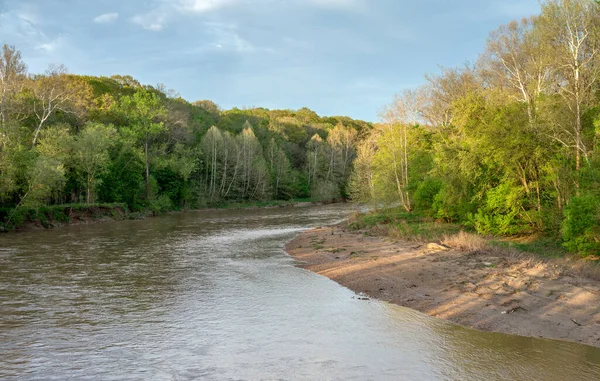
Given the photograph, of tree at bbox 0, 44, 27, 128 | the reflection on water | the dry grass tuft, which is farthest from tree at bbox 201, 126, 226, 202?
the dry grass tuft

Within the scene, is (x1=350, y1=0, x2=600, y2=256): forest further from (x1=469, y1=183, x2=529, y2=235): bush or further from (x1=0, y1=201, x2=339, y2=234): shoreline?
(x1=0, y1=201, x2=339, y2=234): shoreline

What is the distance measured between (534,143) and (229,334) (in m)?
20.9

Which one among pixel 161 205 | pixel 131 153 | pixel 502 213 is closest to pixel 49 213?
pixel 131 153

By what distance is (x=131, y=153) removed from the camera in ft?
187

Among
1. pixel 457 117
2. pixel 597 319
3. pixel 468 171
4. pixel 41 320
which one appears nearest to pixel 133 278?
pixel 41 320

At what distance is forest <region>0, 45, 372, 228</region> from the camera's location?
37.7m

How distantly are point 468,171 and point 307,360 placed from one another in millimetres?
20977

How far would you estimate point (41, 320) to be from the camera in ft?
40.8

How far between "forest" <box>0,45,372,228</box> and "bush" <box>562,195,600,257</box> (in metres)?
34.0

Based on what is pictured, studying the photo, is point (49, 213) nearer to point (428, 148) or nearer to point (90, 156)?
point (90, 156)

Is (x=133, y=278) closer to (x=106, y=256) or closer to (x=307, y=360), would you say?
(x=106, y=256)

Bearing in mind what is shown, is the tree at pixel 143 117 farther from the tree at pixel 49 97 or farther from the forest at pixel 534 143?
the forest at pixel 534 143

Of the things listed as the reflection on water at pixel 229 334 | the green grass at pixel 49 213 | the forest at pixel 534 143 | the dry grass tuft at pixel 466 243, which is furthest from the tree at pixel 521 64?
the green grass at pixel 49 213

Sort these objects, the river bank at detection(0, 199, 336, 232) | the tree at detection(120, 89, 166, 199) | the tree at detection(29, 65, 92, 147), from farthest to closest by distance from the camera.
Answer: the tree at detection(120, 89, 166, 199) → the tree at detection(29, 65, 92, 147) → the river bank at detection(0, 199, 336, 232)
